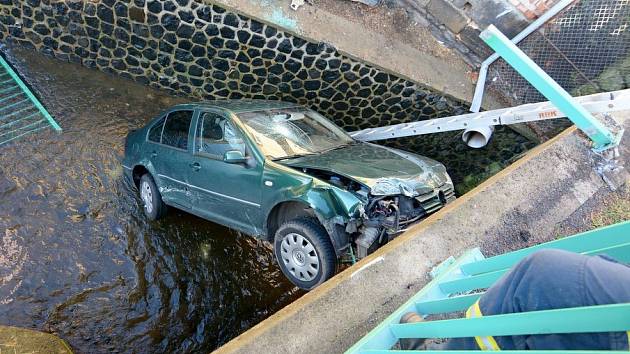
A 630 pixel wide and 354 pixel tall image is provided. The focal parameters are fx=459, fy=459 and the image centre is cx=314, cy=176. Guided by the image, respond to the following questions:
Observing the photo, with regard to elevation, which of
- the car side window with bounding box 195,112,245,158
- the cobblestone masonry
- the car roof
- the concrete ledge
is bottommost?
the concrete ledge

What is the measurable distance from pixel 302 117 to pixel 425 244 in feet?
7.53

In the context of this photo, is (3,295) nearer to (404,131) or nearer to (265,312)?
(265,312)

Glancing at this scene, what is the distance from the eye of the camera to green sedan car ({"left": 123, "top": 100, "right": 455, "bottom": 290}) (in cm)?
416

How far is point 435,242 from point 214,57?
4739mm

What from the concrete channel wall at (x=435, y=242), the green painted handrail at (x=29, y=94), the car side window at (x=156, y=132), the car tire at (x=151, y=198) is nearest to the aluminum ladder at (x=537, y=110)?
the concrete channel wall at (x=435, y=242)

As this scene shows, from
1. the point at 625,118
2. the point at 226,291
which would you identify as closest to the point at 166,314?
the point at 226,291

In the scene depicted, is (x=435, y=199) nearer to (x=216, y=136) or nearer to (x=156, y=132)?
(x=216, y=136)

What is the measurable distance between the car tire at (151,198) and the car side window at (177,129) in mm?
625

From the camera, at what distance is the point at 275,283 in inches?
216

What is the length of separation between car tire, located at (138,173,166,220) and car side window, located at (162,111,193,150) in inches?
24.6

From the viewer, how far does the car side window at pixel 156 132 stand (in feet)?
18.7

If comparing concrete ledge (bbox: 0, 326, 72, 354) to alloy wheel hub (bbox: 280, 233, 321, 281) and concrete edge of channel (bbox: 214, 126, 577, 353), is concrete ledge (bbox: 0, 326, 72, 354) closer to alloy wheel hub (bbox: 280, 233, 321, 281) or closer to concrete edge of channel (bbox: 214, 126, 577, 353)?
concrete edge of channel (bbox: 214, 126, 577, 353)

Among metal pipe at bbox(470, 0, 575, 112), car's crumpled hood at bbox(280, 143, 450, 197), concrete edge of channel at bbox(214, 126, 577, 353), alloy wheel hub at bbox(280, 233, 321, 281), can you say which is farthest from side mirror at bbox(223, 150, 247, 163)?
metal pipe at bbox(470, 0, 575, 112)

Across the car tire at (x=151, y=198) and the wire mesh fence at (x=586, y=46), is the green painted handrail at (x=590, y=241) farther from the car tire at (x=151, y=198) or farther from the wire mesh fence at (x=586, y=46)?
the wire mesh fence at (x=586, y=46)
